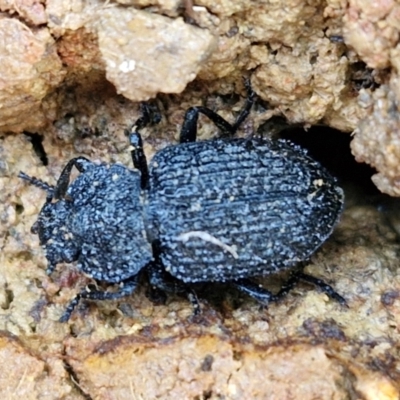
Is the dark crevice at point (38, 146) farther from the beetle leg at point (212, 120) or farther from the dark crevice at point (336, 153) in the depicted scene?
the dark crevice at point (336, 153)

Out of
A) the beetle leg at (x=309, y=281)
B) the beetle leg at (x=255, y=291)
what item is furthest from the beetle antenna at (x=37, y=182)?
the beetle leg at (x=309, y=281)

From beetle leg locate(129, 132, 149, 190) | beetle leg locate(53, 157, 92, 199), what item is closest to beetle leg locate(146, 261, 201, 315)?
beetle leg locate(129, 132, 149, 190)

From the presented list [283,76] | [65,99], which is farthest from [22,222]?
[283,76]

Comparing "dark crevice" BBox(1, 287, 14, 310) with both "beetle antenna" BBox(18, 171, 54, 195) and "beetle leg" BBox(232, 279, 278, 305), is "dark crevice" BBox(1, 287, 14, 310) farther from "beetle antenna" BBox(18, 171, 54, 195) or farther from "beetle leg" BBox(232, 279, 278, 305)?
"beetle leg" BBox(232, 279, 278, 305)

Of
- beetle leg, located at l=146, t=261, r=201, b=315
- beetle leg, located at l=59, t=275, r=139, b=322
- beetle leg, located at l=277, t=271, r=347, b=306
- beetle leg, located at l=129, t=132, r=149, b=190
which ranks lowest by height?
beetle leg, located at l=59, t=275, r=139, b=322

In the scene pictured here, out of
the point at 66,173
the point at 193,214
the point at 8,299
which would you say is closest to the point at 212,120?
the point at 193,214

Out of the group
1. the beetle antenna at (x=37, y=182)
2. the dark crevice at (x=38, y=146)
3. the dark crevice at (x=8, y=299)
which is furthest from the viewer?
the dark crevice at (x=38, y=146)

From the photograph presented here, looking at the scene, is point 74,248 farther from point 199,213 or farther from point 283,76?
point 283,76
